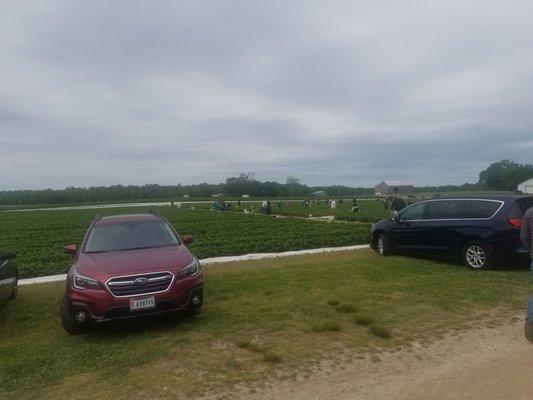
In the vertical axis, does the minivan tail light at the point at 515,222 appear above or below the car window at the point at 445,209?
below

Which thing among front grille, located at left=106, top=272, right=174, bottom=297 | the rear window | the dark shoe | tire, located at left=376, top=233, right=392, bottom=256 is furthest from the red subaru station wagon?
tire, located at left=376, top=233, right=392, bottom=256

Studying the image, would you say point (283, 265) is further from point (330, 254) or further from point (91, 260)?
point (91, 260)

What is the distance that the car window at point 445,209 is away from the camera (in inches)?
429

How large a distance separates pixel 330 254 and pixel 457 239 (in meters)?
3.76

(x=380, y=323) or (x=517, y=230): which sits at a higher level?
(x=517, y=230)

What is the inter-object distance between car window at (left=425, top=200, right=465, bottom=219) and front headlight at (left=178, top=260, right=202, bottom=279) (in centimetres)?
674

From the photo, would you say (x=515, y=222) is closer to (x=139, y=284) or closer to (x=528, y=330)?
(x=528, y=330)

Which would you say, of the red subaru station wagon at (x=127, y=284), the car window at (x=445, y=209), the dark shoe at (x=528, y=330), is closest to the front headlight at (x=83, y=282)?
the red subaru station wagon at (x=127, y=284)

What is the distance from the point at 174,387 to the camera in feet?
14.5

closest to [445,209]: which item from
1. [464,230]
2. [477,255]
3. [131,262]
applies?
[464,230]

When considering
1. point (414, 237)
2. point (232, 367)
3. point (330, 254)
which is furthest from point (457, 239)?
point (232, 367)

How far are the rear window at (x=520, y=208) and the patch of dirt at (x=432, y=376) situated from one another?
4.79 metres

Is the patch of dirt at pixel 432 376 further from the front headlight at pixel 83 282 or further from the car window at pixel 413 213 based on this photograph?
the car window at pixel 413 213

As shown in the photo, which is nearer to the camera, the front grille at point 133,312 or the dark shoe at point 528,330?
the dark shoe at point 528,330
